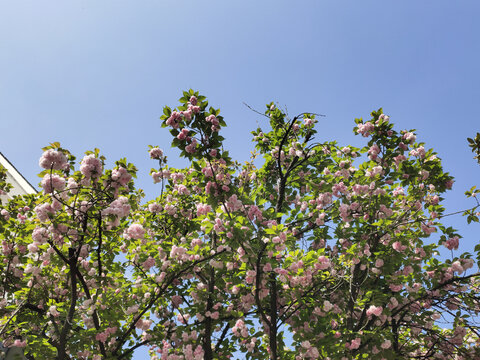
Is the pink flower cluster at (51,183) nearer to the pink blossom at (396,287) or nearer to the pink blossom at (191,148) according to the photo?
the pink blossom at (191,148)

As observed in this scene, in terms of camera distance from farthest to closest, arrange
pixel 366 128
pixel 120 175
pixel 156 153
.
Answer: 1. pixel 366 128
2. pixel 156 153
3. pixel 120 175

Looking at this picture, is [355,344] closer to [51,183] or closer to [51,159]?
[51,183]

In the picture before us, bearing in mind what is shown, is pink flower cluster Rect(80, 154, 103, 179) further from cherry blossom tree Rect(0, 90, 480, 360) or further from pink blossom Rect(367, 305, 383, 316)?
pink blossom Rect(367, 305, 383, 316)

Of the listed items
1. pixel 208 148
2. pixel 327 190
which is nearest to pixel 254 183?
pixel 327 190

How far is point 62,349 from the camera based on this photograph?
5.22 m

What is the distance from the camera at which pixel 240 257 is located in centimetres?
617

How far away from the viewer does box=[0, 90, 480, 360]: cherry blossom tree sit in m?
6.14

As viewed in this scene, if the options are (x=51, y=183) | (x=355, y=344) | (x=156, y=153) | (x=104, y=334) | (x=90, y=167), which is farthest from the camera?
(x=156, y=153)

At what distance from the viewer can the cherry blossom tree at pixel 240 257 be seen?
614cm

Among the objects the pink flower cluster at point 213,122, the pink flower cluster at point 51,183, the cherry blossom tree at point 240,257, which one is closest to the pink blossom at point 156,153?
the cherry blossom tree at point 240,257

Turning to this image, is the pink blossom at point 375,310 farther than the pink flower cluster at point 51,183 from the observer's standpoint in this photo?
Yes

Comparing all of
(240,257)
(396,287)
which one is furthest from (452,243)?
(240,257)

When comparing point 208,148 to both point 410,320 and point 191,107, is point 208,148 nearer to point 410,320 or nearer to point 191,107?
point 191,107

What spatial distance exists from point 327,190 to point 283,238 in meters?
2.78
